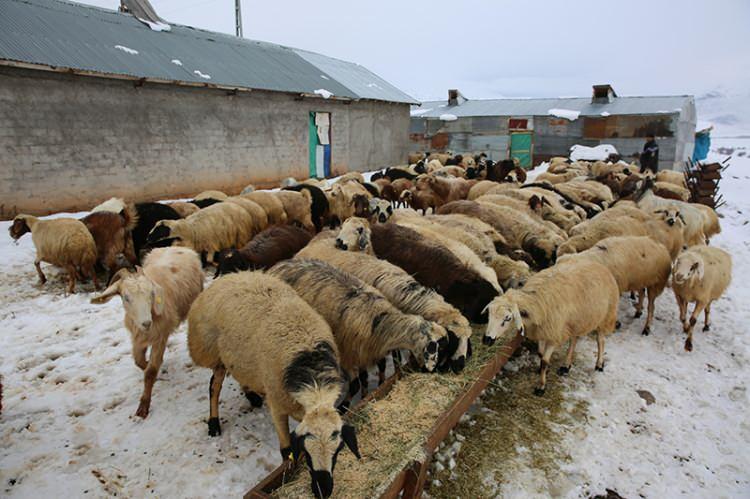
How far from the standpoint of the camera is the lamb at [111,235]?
813 cm

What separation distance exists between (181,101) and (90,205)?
14.1 feet

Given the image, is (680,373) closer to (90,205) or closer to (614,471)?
(614,471)

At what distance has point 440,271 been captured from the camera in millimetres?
6094

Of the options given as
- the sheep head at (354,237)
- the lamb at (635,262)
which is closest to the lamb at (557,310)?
the lamb at (635,262)

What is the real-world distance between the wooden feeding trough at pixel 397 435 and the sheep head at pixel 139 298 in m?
2.21

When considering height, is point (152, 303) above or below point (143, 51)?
below

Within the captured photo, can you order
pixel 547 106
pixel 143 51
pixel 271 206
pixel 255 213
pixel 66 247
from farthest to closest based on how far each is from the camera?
pixel 547 106 < pixel 143 51 < pixel 271 206 < pixel 255 213 < pixel 66 247

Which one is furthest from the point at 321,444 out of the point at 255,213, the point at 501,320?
the point at 255,213

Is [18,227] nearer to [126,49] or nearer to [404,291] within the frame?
[404,291]

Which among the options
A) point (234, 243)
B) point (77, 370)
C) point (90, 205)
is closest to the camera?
point (77, 370)

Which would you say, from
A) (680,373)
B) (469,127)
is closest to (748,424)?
(680,373)

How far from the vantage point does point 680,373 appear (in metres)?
5.75

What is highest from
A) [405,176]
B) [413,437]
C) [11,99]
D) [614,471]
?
[11,99]

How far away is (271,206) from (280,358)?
7.04 metres
